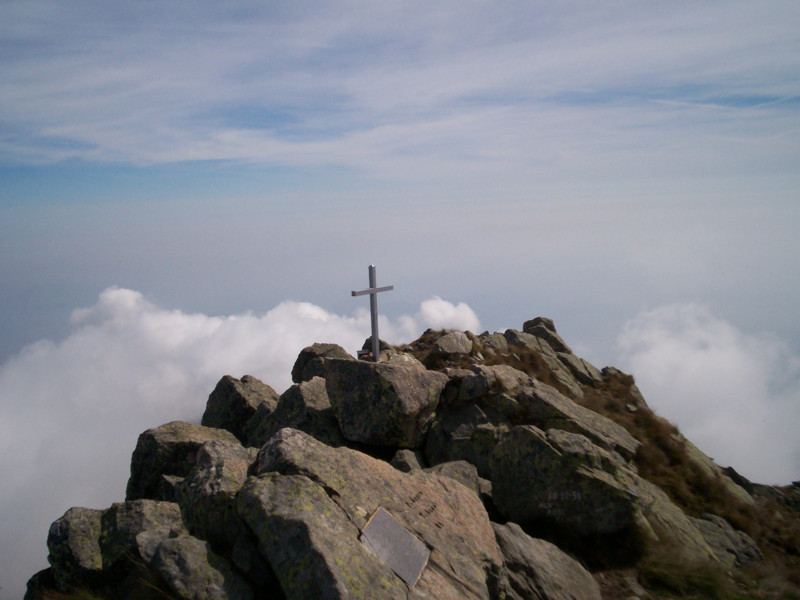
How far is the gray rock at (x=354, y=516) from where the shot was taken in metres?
7.96

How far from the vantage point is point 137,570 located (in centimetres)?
916

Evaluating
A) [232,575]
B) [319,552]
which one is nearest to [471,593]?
[319,552]

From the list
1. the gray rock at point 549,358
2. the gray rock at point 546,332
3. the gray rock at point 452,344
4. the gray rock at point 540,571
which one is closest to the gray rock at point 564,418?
the gray rock at point 540,571

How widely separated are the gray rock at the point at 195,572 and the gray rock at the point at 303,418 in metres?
6.37

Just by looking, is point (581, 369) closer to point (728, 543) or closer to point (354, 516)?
point (728, 543)

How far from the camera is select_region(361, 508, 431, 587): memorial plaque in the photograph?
339 inches

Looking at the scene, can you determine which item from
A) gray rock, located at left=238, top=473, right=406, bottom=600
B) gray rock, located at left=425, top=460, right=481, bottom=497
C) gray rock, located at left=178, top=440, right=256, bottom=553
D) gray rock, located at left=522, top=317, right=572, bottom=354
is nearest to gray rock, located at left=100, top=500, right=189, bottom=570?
gray rock, located at left=178, top=440, right=256, bottom=553

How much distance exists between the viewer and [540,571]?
412 inches

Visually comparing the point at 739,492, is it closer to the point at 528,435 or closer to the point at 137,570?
the point at 528,435

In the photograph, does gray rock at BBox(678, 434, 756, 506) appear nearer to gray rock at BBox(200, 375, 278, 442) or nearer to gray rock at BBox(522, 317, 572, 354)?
gray rock at BBox(522, 317, 572, 354)

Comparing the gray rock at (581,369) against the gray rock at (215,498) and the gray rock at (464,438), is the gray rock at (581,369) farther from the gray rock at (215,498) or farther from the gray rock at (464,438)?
the gray rock at (215,498)

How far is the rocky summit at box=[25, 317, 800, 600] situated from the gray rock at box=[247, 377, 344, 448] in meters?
0.07

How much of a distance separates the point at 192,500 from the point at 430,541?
13.7ft

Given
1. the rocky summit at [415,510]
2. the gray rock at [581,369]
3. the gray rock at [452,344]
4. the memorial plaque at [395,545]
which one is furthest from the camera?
the gray rock at [581,369]
